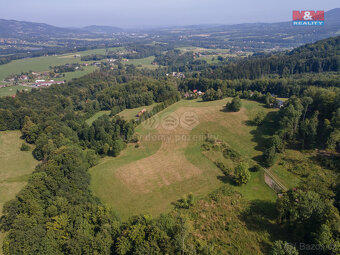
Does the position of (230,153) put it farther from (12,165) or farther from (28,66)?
(28,66)

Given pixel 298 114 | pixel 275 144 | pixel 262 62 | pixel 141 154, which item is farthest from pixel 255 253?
pixel 262 62

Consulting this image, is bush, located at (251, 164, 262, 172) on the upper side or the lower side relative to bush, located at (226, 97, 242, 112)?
lower

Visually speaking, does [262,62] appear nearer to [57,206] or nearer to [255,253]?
[255,253]

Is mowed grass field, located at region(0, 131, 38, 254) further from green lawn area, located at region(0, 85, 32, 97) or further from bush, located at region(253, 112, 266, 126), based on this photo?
green lawn area, located at region(0, 85, 32, 97)

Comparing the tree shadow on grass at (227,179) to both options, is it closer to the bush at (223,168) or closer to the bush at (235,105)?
the bush at (223,168)

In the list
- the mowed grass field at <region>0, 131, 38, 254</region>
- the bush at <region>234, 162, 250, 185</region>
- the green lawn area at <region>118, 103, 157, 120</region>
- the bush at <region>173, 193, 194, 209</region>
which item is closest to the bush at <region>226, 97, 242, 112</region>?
the bush at <region>234, 162, 250, 185</region>

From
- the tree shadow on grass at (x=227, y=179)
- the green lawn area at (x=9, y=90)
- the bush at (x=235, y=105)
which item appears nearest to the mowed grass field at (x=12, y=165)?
the tree shadow on grass at (x=227, y=179)

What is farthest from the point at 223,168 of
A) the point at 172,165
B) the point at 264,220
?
the point at 264,220
